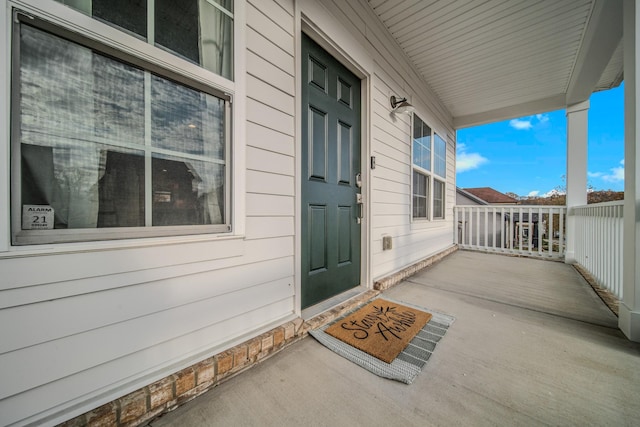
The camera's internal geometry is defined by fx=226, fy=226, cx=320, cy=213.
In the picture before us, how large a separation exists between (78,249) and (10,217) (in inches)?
7.1

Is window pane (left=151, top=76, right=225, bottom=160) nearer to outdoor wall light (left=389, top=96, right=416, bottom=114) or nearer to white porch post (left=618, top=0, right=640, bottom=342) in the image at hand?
outdoor wall light (left=389, top=96, right=416, bottom=114)

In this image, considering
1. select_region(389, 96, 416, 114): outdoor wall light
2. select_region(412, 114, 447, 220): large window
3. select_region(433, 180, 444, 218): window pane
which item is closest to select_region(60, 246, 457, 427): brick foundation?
select_region(389, 96, 416, 114): outdoor wall light

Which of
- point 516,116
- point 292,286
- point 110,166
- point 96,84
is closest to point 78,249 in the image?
point 110,166

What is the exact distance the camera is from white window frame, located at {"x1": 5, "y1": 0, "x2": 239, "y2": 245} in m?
0.72

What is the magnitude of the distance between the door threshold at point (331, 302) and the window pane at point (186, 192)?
3.07 ft

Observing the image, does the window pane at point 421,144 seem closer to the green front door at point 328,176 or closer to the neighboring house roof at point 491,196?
the green front door at point 328,176

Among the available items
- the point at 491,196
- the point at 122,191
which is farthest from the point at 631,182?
the point at 491,196

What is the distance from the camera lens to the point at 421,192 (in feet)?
11.5

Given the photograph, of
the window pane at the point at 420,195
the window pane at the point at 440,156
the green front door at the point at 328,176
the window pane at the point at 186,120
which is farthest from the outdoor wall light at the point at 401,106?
the window pane at the point at 186,120

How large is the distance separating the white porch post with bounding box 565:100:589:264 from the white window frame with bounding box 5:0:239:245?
4.99 metres

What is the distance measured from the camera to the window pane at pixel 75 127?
729mm

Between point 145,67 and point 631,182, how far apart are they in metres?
2.93

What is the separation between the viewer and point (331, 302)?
184 cm

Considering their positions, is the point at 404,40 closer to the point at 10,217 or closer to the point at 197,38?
the point at 197,38
